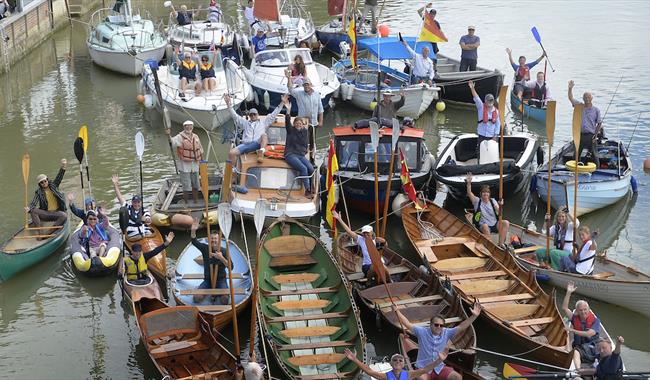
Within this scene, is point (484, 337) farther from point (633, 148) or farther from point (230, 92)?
point (230, 92)

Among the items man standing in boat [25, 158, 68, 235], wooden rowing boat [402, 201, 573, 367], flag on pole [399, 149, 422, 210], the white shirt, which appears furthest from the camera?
the white shirt

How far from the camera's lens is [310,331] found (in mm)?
15125

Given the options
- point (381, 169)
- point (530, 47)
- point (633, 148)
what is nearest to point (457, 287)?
point (381, 169)

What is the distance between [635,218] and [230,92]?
42.6 feet

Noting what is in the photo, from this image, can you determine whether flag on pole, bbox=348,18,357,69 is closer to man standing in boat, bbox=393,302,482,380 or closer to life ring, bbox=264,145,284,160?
life ring, bbox=264,145,284,160

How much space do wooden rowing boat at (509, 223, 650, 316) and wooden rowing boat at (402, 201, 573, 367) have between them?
0.66 m

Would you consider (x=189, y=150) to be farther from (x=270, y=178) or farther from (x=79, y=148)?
(x=79, y=148)

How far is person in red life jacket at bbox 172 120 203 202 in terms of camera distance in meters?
20.6

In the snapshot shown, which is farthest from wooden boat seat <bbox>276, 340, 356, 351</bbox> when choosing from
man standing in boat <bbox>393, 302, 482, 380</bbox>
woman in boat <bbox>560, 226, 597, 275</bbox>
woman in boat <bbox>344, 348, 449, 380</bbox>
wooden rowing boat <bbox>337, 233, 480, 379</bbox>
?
woman in boat <bbox>560, 226, 597, 275</bbox>

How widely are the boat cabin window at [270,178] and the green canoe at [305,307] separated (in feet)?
7.20

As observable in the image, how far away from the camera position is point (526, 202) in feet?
73.0

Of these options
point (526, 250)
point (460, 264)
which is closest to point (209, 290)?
point (460, 264)

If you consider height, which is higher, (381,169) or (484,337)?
(381,169)

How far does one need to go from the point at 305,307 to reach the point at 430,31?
47.6ft
